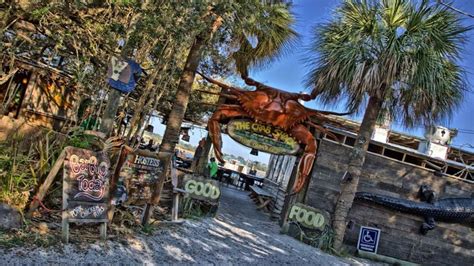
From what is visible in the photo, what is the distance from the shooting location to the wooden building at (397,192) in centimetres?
962

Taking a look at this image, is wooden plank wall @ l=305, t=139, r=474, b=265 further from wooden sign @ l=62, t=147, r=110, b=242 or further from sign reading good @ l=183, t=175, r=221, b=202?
wooden sign @ l=62, t=147, r=110, b=242

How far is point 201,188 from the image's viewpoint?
28.6 ft

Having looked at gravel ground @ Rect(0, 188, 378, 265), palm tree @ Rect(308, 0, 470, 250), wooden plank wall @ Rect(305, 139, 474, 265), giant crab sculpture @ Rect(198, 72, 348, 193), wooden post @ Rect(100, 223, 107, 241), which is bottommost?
gravel ground @ Rect(0, 188, 378, 265)

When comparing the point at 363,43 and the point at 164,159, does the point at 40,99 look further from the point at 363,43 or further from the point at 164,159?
the point at 363,43

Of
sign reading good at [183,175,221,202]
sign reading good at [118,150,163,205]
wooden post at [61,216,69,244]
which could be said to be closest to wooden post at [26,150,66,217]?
wooden post at [61,216,69,244]

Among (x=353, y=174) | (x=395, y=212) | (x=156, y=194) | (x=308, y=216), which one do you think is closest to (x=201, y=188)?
(x=156, y=194)

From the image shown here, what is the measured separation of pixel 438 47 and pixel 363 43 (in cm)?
159

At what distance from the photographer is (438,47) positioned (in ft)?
27.3

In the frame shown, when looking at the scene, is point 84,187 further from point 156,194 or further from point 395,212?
point 395,212

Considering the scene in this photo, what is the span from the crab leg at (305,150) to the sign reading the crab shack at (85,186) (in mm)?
5092

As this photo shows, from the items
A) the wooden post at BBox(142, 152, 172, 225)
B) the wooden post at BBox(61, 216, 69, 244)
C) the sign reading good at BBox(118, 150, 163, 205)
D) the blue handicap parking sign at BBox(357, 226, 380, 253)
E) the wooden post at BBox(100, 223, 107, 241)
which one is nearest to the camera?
the wooden post at BBox(61, 216, 69, 244)

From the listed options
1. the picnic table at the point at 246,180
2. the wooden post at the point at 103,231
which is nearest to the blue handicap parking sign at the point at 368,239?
the wooden post at the point at 103,231

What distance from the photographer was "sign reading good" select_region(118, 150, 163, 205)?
21.1 ft

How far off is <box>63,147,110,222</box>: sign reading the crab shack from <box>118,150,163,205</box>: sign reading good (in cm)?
100
